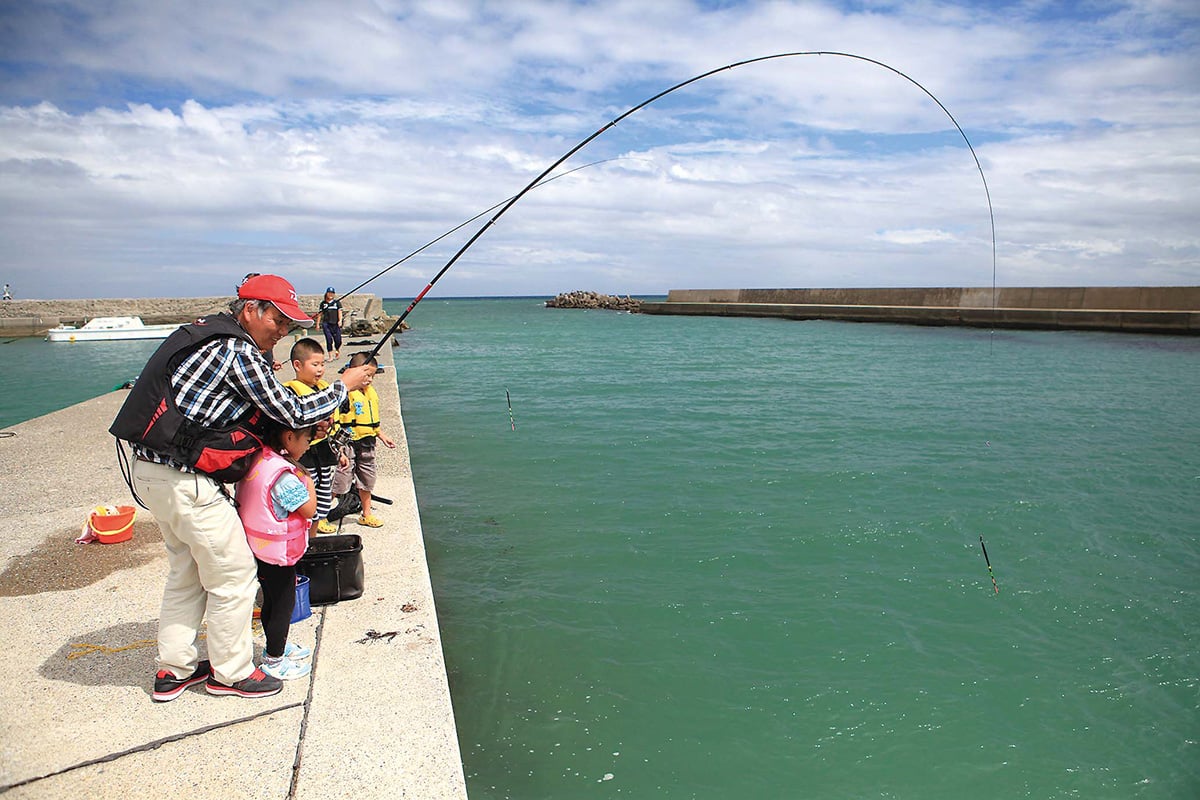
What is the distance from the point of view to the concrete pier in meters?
2.75

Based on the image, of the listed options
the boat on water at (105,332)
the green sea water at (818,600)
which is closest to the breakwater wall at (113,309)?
the boat on water at (105,332)

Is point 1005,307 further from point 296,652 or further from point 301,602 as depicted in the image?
point 296,652

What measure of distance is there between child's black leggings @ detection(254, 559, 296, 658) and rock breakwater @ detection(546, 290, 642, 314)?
71760mm

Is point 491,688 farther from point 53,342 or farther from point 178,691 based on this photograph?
point 53,342

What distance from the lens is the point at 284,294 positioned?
10.0 feet

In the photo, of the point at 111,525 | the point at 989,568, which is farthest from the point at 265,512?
the point at 989,568

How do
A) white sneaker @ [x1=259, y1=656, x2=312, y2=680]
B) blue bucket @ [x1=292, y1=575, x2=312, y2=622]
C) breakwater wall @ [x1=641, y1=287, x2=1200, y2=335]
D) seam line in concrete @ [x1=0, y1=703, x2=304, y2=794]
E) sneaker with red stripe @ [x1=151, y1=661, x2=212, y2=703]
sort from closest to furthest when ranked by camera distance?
1. seam line in concrete @ [x1=0, y1=703, x2=304, y2=794]
2. sneaker with red stripe @ [x1=151, y1=661, x2=212, y2=703]
3. white sneaker @ [x1=259, y1=656, x2=312, y2=680]
4. blue bucket @ [x1=292, y1=575, x2=312, y2=622]
5. breakwater wall @ [x1=641, y1=287, x2=1200, y2=335]

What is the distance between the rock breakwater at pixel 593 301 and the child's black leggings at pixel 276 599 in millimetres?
71760

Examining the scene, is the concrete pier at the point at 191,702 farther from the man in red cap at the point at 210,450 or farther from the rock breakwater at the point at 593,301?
the rock breakwater at the point at 593,301

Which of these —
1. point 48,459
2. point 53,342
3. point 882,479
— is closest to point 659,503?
point 882,479

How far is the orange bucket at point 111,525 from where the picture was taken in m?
5.08

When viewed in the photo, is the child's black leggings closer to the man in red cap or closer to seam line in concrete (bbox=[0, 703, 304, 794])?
the man in red cap

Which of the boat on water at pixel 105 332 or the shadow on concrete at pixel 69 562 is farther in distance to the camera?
the boat on water at pixel 105 332

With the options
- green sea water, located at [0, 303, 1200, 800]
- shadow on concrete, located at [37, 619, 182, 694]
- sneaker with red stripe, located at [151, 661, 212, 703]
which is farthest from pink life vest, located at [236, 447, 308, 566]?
green sea water, located at [0, 303, 1200, 800]
